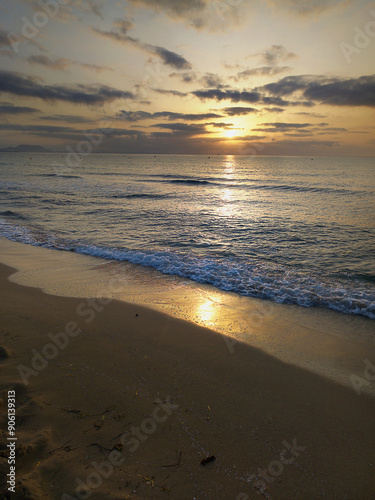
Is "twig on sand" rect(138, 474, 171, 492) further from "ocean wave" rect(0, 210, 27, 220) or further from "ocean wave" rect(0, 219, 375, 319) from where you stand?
"ocean wave" rect(0, 210, 27, 220)

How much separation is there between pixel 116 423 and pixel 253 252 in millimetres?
9917

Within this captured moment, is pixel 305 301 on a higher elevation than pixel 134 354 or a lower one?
lower

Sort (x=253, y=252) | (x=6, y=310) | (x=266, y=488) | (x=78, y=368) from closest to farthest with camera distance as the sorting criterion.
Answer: (x=266, y=488)
(x=78, y=368)
(x=6, y=310)
(x=253, y=252)

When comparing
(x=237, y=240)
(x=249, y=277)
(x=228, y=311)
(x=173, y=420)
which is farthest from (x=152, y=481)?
(x=237, y=240)

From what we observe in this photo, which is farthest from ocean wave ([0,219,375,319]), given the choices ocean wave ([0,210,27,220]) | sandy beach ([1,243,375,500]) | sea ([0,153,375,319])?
ocean wave ([0,210,27,220])

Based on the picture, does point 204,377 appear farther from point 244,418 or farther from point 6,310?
point 6,310

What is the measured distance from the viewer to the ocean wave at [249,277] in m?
7.79

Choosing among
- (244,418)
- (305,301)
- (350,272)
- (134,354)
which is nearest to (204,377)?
(244,418)

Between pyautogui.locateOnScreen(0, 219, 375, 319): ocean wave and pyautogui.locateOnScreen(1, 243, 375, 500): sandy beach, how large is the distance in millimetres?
3173

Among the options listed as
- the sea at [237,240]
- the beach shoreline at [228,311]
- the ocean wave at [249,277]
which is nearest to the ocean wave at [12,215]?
the sea at [237,240]

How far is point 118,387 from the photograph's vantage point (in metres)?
4.09

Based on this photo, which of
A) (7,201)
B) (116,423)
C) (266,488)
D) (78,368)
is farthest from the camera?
(7,201)

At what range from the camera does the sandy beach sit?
285 cm

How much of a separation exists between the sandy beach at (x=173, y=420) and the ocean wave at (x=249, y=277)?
10.4ft
